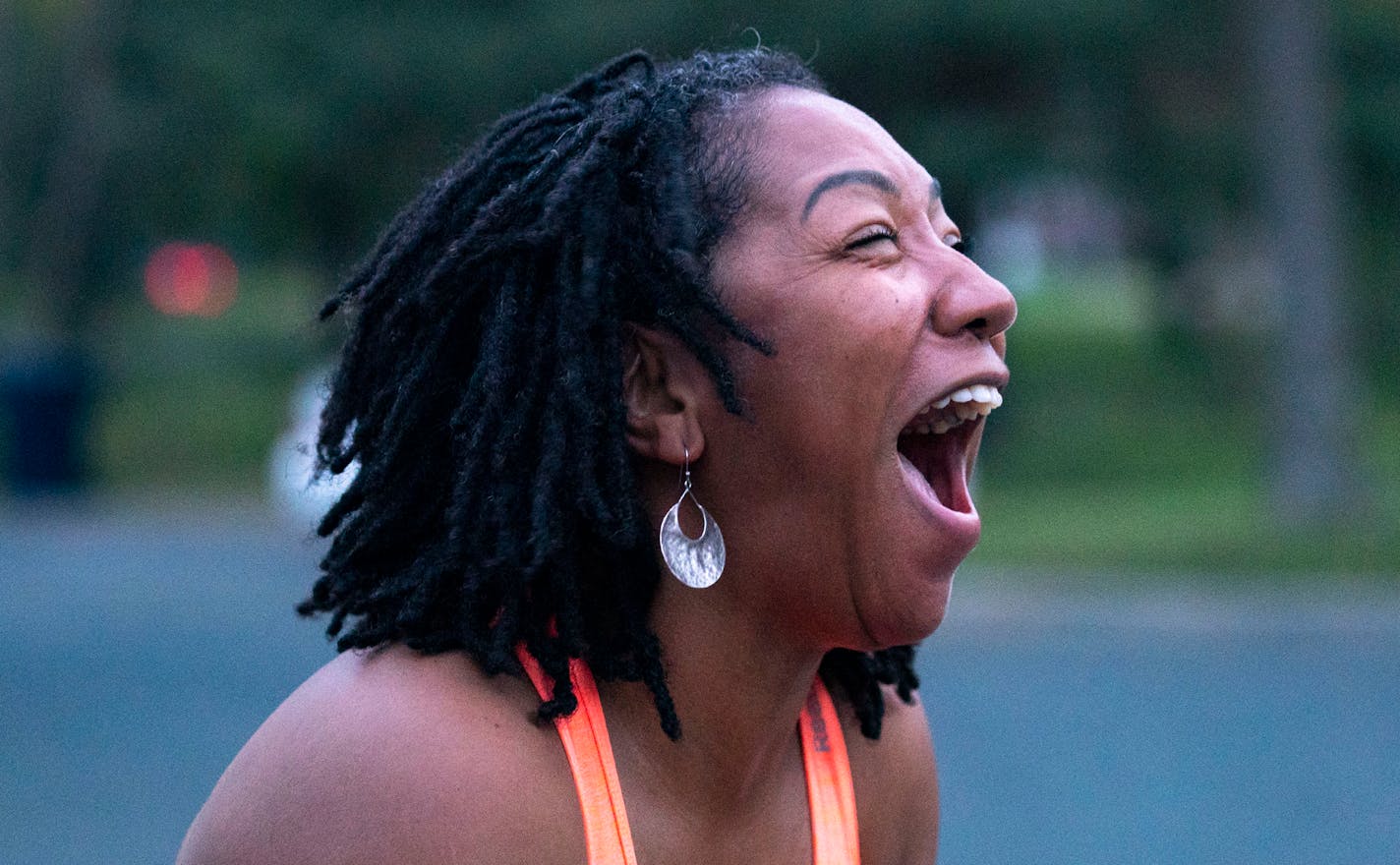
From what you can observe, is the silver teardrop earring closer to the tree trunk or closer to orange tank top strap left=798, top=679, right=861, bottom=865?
orange tank top strap left=798, top=679, right=861, bottom=865

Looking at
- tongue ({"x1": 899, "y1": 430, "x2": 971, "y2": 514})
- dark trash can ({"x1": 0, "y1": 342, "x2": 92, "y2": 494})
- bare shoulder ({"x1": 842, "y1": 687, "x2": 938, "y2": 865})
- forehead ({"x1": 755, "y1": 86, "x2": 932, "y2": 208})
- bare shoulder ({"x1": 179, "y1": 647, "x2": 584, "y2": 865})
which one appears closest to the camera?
bare shoulder ({"x1": 179, "y1": 647, "x2": 584, "y2": 865})

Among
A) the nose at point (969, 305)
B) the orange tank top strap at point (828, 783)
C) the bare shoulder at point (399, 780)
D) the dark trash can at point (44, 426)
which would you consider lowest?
the bare shoulder at point (399, 780)

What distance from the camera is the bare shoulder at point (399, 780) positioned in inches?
80.8

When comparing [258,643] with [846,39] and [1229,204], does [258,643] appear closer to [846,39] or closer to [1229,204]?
[846,39]

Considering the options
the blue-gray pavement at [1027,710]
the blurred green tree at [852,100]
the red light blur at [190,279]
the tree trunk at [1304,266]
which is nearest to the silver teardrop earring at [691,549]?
the blue-gray pavement at [1027,710]

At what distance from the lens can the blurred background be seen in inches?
291

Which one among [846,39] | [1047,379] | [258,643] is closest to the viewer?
[258,643]

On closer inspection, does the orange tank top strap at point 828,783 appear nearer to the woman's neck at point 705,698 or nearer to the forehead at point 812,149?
the woman's neck at point 705,698

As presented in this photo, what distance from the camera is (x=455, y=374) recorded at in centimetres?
239

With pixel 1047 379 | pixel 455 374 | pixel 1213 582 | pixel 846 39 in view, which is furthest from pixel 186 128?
pixel 455 374

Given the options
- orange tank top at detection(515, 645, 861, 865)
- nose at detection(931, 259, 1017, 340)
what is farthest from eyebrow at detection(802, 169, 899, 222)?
orange tank top at detection(515, 645, 861, 865)

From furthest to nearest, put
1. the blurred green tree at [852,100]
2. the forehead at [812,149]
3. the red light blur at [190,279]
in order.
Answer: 1. the red light blur at [190,279]
2. the blurred green tree at [852,100]
3. the forehead at [812,149]

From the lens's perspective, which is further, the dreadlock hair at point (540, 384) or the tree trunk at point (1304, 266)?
the tree trunk at point (1304, 266)

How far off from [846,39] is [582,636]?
45.9 ft
